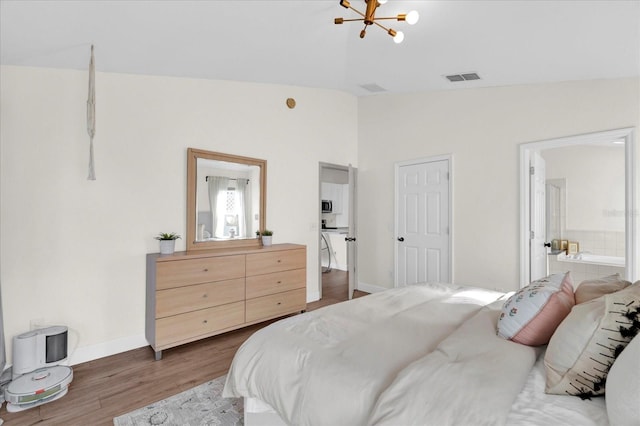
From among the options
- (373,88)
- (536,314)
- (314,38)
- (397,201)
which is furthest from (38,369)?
(373,88)

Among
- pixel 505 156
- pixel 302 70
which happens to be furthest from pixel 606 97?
pixel 302 70

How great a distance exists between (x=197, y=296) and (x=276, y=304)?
3.11 feet

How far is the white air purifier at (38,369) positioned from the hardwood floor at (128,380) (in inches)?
2.7

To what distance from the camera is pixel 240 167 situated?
3.77m

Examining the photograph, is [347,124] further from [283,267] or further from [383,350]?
[383,350]

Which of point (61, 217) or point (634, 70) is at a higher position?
point (634, 70)

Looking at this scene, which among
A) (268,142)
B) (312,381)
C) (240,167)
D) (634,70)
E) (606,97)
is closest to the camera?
(312,381)

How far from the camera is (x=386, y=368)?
4.04 feet

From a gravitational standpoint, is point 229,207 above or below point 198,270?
above

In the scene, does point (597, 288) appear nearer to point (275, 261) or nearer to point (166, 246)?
point (275, 261)

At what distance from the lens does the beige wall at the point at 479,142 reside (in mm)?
3158

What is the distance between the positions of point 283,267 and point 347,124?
259cm

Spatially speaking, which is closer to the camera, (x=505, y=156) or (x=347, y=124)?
(x=505, y=156)

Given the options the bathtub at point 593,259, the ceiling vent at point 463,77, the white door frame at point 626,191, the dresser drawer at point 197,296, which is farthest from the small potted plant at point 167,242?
the bathtub at point 593,259
